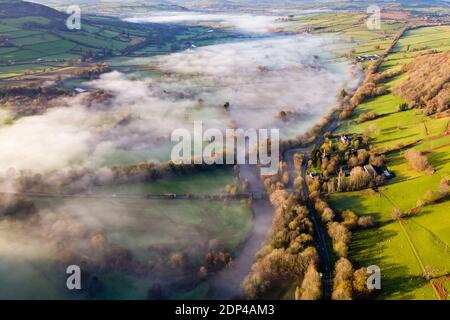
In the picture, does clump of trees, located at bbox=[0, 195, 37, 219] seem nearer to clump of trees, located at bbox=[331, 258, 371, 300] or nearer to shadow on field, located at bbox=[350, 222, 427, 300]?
clump of trees, located at bbox=[331, 258, 371, 300]

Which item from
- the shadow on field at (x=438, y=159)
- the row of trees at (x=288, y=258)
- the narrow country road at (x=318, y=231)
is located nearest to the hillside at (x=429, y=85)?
the shadow on field at (x=438, y=159)

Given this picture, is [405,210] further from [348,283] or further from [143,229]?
[143,229]

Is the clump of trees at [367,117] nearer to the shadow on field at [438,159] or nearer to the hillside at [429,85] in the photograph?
the hillside at [429,85]

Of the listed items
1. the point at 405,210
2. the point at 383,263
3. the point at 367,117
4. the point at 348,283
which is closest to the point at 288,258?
the point at 348,283

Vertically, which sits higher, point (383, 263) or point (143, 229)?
point (143, 229)

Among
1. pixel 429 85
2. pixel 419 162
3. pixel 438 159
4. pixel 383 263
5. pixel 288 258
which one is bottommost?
pixel 383 263
